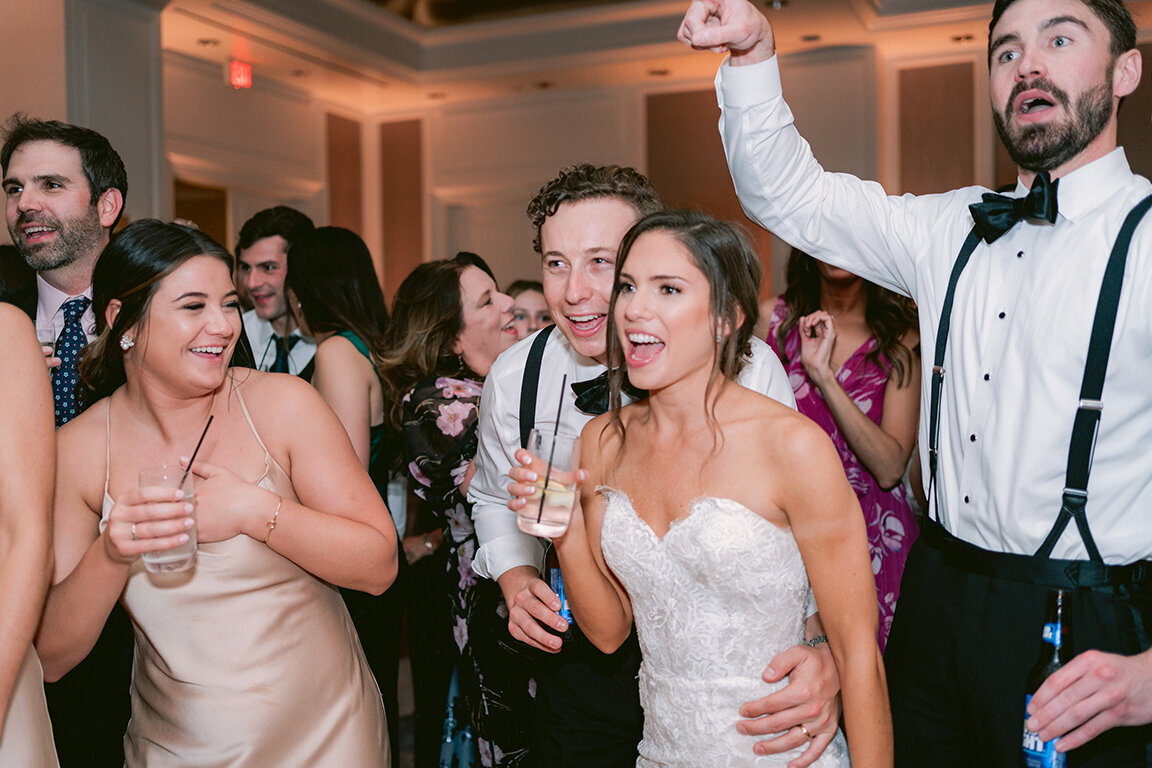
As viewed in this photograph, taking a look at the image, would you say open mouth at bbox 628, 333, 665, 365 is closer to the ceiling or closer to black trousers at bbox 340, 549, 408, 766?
black trousers at bbox 340, 549, 408, 766

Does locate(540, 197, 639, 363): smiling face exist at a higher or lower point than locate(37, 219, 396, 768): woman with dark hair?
higher

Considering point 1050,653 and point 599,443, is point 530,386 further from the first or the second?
point 1050,653

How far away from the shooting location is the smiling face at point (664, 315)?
158 centimetres

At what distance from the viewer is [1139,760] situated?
5.29ft

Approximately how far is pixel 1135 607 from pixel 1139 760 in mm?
270

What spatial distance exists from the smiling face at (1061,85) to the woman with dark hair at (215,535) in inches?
54.4

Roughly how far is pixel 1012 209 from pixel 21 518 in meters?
1.71

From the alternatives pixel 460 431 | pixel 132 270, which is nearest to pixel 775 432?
pixel 132 270

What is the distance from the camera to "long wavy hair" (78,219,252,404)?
5.97 ft

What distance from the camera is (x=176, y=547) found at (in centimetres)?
155

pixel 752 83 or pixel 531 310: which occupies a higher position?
pixel 752 83

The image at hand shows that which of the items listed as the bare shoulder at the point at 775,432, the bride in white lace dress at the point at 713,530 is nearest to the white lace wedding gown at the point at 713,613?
the bride in white lace dress at the point at 713,530

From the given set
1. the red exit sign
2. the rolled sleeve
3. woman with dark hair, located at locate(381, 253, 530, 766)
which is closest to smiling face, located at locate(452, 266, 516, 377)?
woman with dark hair, located at locate(381, 253, 530, 766)

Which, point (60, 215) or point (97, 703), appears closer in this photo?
point (97, 703)
